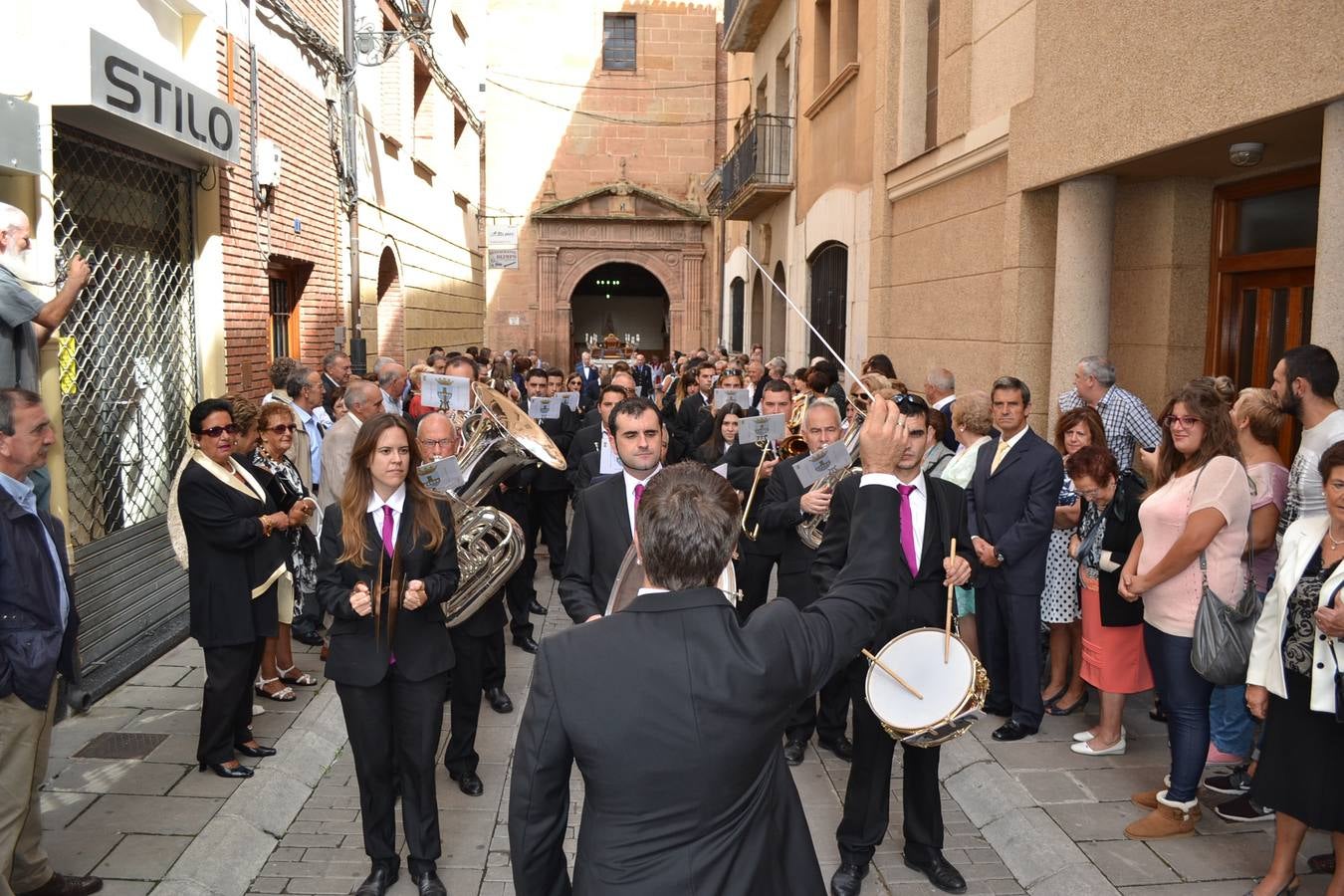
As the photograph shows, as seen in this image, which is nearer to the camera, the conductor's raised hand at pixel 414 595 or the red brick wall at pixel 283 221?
the conductor's raised hand at pixel 414 595

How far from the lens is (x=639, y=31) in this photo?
29.5m

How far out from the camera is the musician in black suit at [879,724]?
4.49 meters

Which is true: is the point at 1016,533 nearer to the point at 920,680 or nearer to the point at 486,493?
the point at 920,680

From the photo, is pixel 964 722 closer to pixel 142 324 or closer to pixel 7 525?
pixel 7 525

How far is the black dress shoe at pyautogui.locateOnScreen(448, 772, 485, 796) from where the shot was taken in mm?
5508

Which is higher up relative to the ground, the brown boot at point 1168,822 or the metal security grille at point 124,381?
the metal security grille at point 124,381

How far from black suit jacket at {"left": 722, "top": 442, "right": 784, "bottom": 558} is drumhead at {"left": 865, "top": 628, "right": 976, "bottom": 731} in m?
1.90

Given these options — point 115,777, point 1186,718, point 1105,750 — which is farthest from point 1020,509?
point 115,777

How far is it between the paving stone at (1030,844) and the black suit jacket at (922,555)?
1032mm

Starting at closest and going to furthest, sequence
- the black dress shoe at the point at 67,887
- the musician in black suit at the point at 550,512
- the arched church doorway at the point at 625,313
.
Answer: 1. the black dress shoe at the point at 67,887
2. the musician in black suit at the point at 550,512
3. the arched church doorway at the point at 625,313

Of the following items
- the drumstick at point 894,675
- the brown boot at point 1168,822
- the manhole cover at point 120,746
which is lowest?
the manhole cover at point 120,746

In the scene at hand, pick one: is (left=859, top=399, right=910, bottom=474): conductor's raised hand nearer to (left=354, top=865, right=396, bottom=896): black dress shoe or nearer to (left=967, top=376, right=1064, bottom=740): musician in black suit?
(left=354, top=865, right=396, bottom=896): black dress shoe

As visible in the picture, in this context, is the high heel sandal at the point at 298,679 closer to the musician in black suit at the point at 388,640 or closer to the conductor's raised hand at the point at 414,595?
the musician in black suit at the point at 388,640

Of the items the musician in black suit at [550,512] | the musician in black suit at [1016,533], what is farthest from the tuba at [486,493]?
the musician in black suit at [550,512]
